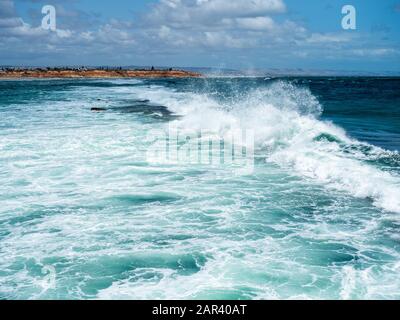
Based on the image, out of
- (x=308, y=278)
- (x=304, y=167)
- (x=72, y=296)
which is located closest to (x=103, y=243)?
(x=72, y=296)

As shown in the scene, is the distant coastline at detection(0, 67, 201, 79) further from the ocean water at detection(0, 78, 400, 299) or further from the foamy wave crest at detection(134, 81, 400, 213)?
the ocean water at detection(0, 78, 400, 299)

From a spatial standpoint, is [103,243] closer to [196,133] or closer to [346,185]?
[346,185]

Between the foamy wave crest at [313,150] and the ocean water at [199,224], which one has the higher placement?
the foamy wave crest at [313,150]

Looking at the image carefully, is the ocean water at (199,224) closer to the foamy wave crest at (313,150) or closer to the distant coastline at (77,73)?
the foamy wave crest at (313,150)

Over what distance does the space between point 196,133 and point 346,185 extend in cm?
1158

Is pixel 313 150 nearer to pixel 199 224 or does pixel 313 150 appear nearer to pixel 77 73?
pixel 199 224

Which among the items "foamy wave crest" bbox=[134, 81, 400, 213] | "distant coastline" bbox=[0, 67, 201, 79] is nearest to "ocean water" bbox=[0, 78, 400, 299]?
"foamy wave crest" bbox=[134, 81, 400, 213]

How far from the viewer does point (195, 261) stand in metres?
7.75

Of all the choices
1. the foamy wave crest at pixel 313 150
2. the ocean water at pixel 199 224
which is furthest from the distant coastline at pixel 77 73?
the ocean water at pixel 199 224

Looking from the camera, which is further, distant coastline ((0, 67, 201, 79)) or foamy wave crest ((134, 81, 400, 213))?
distant coastline ((0, 67, 201, 79))

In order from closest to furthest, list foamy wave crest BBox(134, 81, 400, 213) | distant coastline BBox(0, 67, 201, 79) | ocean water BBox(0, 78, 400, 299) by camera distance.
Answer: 1. ocean water BBox(0, 78, 400, 299)
2. foamy wave crest BBox(134, 81, 400, 213)
3. distant coastline BBox(0, 67, 201, 79)

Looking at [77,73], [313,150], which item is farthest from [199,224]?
[77,73]

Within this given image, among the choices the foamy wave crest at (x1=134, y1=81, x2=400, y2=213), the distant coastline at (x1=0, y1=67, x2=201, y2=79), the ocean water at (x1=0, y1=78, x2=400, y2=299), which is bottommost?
the ocean water at (x1=0, y1=78, x2=400, y2=299)

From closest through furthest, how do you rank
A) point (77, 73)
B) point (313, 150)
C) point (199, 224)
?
point (199, 224), point (313, 150), point (77, 73)
